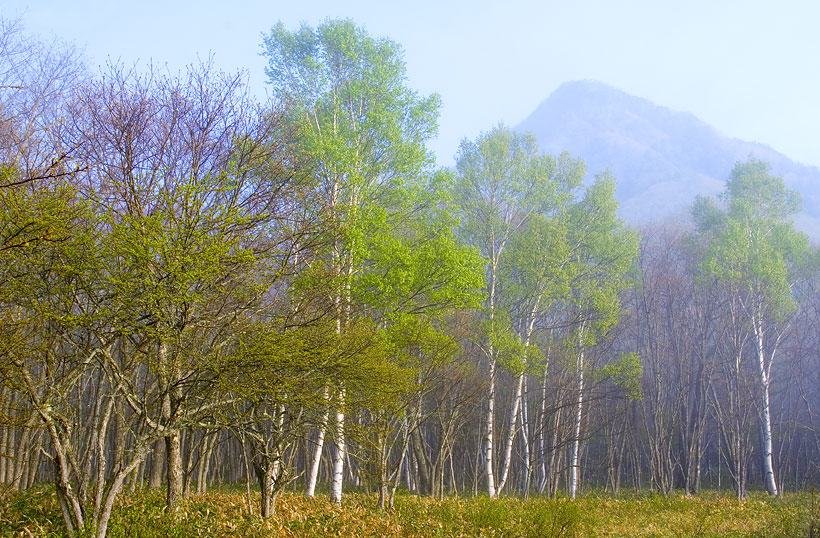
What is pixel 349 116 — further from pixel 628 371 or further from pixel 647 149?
pixel 647 149

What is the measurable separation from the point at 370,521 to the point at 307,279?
4.19 metres

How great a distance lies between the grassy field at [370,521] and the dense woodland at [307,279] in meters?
0.49

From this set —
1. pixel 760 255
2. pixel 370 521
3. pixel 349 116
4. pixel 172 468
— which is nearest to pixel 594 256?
pixel 760 255

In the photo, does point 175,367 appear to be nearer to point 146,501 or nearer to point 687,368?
point 146,501

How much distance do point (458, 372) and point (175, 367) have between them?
10322 millimetres

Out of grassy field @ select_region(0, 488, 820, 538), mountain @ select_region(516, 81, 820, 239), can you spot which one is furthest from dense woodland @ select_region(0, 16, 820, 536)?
mountain @ select_region(516, 81, 820, 239)

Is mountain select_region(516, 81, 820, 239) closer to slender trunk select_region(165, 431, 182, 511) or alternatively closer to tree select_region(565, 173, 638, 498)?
tree select_region(565, 173, 638, 498)

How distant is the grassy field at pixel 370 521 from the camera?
8.27m

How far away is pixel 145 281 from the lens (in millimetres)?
6469

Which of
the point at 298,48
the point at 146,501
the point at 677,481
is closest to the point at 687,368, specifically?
the point at 677,481

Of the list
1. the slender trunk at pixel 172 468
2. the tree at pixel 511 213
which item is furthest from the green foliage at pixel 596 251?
the slender trunk at pixel 172 468

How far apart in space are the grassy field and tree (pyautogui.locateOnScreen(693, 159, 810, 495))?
11.4 m

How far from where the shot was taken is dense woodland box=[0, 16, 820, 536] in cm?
701

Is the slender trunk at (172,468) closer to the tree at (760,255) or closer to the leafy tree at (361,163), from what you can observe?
the leafy tree at (361,163)
